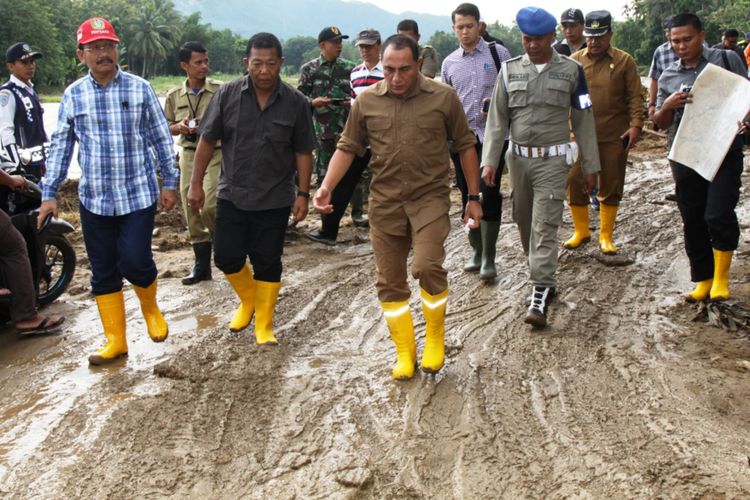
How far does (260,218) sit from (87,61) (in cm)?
147

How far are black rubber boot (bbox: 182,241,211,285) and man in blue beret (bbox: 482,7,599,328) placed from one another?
9.14ft

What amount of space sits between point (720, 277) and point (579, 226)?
75.9 inches

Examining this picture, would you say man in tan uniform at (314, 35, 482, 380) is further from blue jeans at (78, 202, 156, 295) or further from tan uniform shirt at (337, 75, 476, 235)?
blue jeans at (78, 202, 156, 295)

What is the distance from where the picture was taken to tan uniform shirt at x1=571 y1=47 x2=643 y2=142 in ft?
22.9

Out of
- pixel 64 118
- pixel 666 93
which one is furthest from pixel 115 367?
pixel 666 93

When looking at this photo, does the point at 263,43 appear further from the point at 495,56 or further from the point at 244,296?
the point at 495,56

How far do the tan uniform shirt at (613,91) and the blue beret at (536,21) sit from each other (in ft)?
6.24

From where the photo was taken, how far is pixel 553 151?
5.54 m

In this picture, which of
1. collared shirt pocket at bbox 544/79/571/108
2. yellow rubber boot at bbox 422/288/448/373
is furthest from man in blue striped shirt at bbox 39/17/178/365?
collared shirt pocket at bbox 544/79/571/108

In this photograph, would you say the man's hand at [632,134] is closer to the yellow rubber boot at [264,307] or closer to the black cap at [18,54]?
the yellow rubber boot at [264,307]

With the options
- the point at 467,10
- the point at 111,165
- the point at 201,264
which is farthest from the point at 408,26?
the point at 111,165

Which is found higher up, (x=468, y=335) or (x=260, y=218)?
(x=260, y=218)

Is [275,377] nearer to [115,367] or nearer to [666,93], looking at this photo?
[115,367]

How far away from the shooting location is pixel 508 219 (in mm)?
9008
